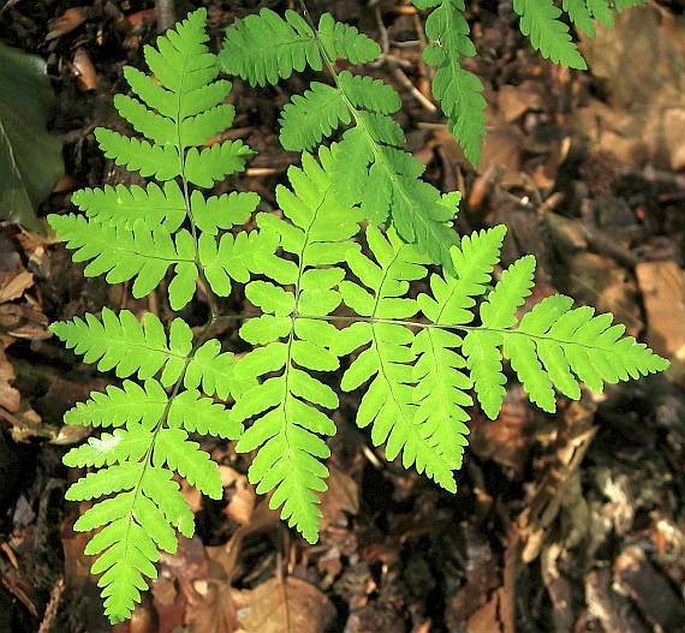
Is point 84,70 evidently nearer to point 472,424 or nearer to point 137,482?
point 137,482

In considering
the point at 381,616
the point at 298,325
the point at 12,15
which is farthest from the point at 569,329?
the point at 12,15

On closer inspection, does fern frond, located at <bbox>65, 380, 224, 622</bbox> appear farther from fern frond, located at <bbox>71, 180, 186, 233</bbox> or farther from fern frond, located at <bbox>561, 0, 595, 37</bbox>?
fern frond, located at <bbox>561, 0, 595, 37</bbox>

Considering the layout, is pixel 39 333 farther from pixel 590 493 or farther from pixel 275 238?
pixel 590 493

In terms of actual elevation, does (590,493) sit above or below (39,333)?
below

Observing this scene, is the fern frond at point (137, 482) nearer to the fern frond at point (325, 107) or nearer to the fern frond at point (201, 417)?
the fern frond at point (201, 417)

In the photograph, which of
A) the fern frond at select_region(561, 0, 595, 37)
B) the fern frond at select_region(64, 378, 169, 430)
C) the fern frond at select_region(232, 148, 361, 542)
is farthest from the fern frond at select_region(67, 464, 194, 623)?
the fern frond at select_region(561, 0, 595, 37)

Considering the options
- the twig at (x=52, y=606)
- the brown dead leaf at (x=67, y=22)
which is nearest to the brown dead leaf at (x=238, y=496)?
the twig at (x=52, y=606)
